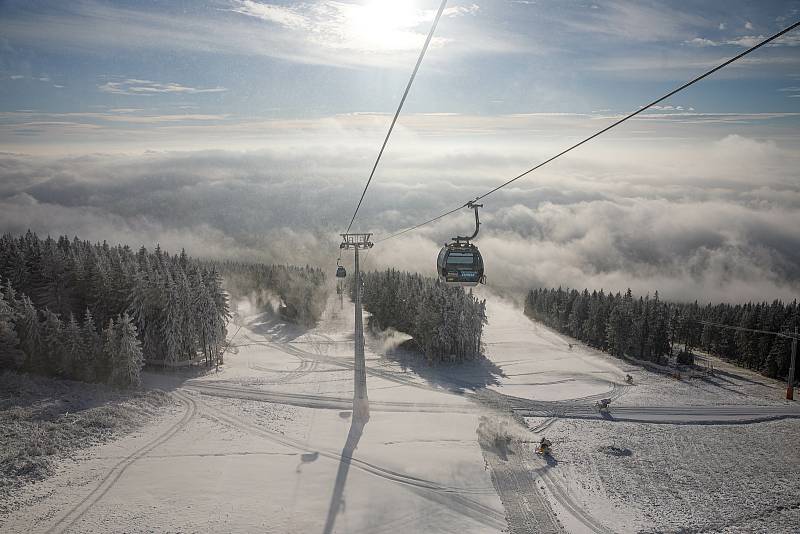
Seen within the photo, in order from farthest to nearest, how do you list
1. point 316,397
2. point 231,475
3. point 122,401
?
point 316,397 < point 122,401 < point 231,475

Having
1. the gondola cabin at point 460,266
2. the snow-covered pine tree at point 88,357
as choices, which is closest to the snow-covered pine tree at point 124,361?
the snow-covered pine tree at point 88,357

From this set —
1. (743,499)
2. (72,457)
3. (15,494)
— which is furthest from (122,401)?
(743,499)

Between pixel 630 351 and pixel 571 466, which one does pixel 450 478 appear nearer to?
pixel 571 466

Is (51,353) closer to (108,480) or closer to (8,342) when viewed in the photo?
(8,342)

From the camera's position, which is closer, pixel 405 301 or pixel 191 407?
pixel 191 407

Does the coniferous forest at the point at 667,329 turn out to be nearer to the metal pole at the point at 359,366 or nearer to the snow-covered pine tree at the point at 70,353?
the metal pole at the point at 359,366

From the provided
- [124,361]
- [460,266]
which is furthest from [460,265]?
[124,361]
